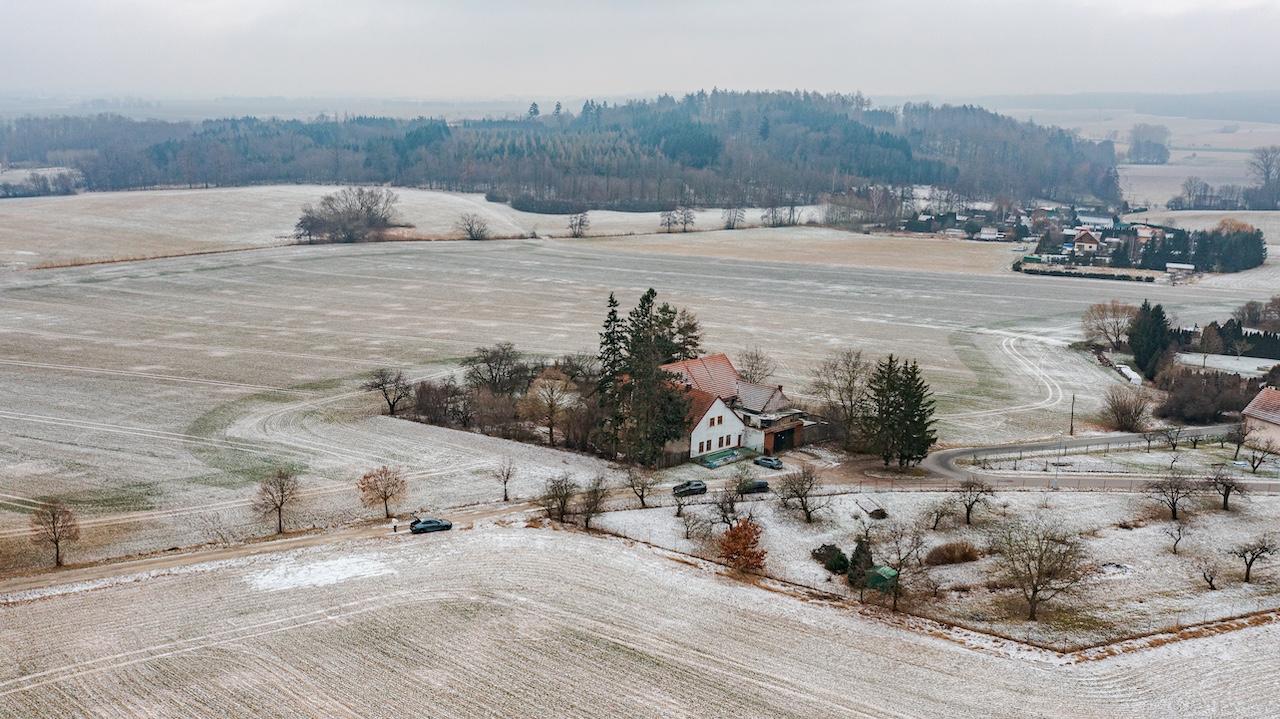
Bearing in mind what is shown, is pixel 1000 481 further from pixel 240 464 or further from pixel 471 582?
pixel 240 464

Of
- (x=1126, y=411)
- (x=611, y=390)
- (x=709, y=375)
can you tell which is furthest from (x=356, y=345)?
(x=1126, y=411)

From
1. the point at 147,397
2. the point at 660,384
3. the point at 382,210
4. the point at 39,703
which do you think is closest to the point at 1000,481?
the point at 660,384

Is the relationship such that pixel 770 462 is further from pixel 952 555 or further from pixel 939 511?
pixel 952 555

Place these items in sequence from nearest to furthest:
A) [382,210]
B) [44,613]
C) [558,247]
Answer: [44,613], [558,247], [382,210]

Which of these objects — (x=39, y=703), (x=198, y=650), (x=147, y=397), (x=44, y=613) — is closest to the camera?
(x=39, y=703)

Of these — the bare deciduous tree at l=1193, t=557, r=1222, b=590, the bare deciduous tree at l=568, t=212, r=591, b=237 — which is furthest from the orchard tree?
the bare deciduous tree at l=568, t=212, r=591, b=237

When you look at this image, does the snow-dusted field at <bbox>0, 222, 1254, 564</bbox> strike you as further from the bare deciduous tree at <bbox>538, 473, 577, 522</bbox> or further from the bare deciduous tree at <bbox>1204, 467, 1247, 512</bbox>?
the bare deciduous tree at <bbox>1204, 467, 1247, 512</bbox>

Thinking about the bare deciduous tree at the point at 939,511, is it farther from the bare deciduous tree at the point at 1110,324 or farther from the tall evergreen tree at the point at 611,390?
the bare deciduous tree at the point at 1110,324
